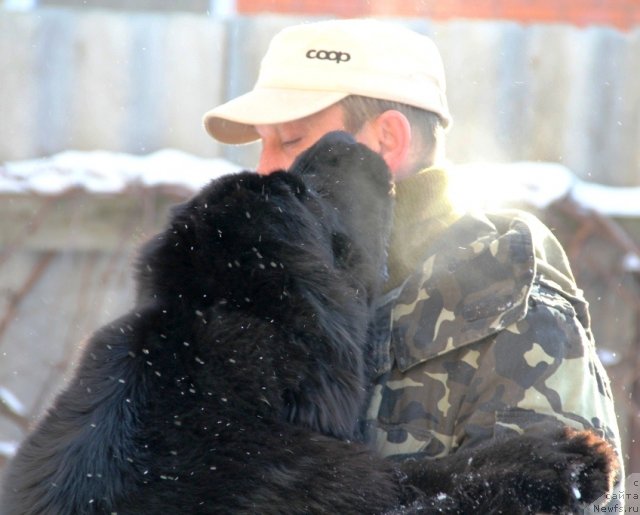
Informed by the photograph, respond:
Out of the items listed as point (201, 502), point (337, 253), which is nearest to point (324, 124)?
point (337, 253)

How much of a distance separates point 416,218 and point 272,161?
353mm

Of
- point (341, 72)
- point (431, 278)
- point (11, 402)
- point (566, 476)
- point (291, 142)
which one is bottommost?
point (11, 402)

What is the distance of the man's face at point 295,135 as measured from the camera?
1.93m

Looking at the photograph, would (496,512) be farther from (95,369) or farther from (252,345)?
(95,369)

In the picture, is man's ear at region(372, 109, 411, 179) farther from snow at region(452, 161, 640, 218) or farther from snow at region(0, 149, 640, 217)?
snow at region(0, 149, 640, 217)

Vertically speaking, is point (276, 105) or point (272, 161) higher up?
point (276, 105)

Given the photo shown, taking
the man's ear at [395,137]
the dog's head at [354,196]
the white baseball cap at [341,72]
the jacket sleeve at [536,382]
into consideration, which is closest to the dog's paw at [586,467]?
the jacket sleeve at [536,382]

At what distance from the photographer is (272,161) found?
2.02 m

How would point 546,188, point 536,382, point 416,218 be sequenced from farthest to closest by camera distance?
point 546,188 < point 416,218 < point 536,382

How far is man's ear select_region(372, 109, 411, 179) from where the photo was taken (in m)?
1.92

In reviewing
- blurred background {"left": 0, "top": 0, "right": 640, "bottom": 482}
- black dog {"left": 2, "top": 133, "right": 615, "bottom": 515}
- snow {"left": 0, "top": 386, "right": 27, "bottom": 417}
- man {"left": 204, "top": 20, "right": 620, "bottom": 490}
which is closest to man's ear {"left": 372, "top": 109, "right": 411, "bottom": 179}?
man {"left": 204, "top": 20, "right": 620, "bottom": 490}

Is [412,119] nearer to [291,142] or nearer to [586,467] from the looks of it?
[291,142]

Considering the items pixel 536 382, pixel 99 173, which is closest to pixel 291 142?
pixel 536 382

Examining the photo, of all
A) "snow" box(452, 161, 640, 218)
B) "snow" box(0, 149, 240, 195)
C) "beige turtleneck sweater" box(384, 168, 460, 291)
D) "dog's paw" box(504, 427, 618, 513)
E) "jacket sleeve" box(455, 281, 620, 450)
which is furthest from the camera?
"snow" box(0, 149, 240, 195)
